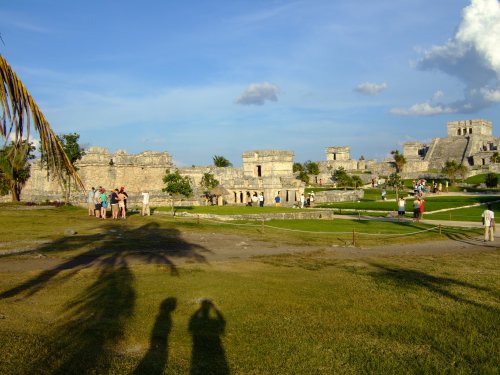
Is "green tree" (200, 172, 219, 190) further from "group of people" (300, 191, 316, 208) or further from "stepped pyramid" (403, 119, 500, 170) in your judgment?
"stepped pyramid" (403, 119, 500, 170)

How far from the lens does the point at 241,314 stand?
299 inches

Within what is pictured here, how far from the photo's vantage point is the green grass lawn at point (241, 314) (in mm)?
5750

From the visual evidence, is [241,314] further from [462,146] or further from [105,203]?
[462,146]

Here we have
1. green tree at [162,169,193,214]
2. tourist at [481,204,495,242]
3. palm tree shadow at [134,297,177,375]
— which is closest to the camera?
palm tree shadow at [134,297,177,375]

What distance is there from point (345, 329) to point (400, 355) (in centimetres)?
110

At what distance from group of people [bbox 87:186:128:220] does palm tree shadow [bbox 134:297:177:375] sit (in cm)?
1406

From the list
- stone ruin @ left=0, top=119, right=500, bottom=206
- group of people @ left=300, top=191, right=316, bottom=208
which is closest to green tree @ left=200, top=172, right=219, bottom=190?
stone ruin @ left=0, top=119, right=500, bottom=206

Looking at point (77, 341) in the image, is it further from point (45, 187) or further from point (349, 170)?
point (349, 170)

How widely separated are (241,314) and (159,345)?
173 centimetres

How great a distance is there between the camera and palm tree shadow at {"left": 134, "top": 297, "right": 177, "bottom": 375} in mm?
5445

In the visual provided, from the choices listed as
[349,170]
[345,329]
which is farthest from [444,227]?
[349,170]

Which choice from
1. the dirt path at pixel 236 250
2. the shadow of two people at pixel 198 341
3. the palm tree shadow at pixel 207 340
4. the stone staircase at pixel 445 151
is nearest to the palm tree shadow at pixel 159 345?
the shadow of two people at pixel 198 341

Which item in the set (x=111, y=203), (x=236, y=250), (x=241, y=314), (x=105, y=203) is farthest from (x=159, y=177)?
(x=241, y=314)

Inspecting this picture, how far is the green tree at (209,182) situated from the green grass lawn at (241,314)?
31.0 meters
